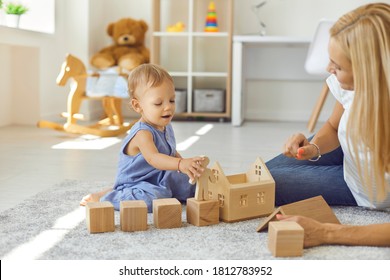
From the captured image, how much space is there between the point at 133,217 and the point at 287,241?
381 millimetres

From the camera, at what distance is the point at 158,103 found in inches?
63.5

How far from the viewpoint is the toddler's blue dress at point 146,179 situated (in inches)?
63.5

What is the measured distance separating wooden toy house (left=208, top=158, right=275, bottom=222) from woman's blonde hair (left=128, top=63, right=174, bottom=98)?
0.29 metres

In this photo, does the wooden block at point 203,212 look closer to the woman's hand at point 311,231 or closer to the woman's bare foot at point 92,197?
the woman's hand at point 311,231

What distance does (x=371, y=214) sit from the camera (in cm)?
156

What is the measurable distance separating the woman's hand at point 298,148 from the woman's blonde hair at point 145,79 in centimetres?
38

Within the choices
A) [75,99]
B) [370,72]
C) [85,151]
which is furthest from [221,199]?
[75,99]

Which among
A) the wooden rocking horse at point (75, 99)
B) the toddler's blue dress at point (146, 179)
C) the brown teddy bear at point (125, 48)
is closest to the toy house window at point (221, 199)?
the toddler's blue dress at point (146, 179)

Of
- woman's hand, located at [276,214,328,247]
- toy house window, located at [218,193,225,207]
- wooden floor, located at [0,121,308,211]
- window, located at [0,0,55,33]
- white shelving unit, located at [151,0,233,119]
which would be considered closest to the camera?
woman's hand, located at [276,214,328,247]

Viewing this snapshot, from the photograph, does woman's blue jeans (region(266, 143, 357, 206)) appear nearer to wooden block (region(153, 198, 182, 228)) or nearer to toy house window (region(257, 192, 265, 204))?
toy house window (region(257, 192, 265, 204))

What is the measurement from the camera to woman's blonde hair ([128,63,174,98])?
1.61 meters

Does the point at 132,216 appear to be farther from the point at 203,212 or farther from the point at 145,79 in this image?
the point at 145,79

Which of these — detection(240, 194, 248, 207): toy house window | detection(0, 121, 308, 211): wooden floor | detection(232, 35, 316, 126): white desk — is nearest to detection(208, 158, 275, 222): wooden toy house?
detection(240, 194, 248, 207): toy house window

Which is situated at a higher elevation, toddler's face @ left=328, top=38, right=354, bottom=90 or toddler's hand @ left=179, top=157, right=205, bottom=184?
toddler's face @ left=328, top=38, right=354, bottom=90
